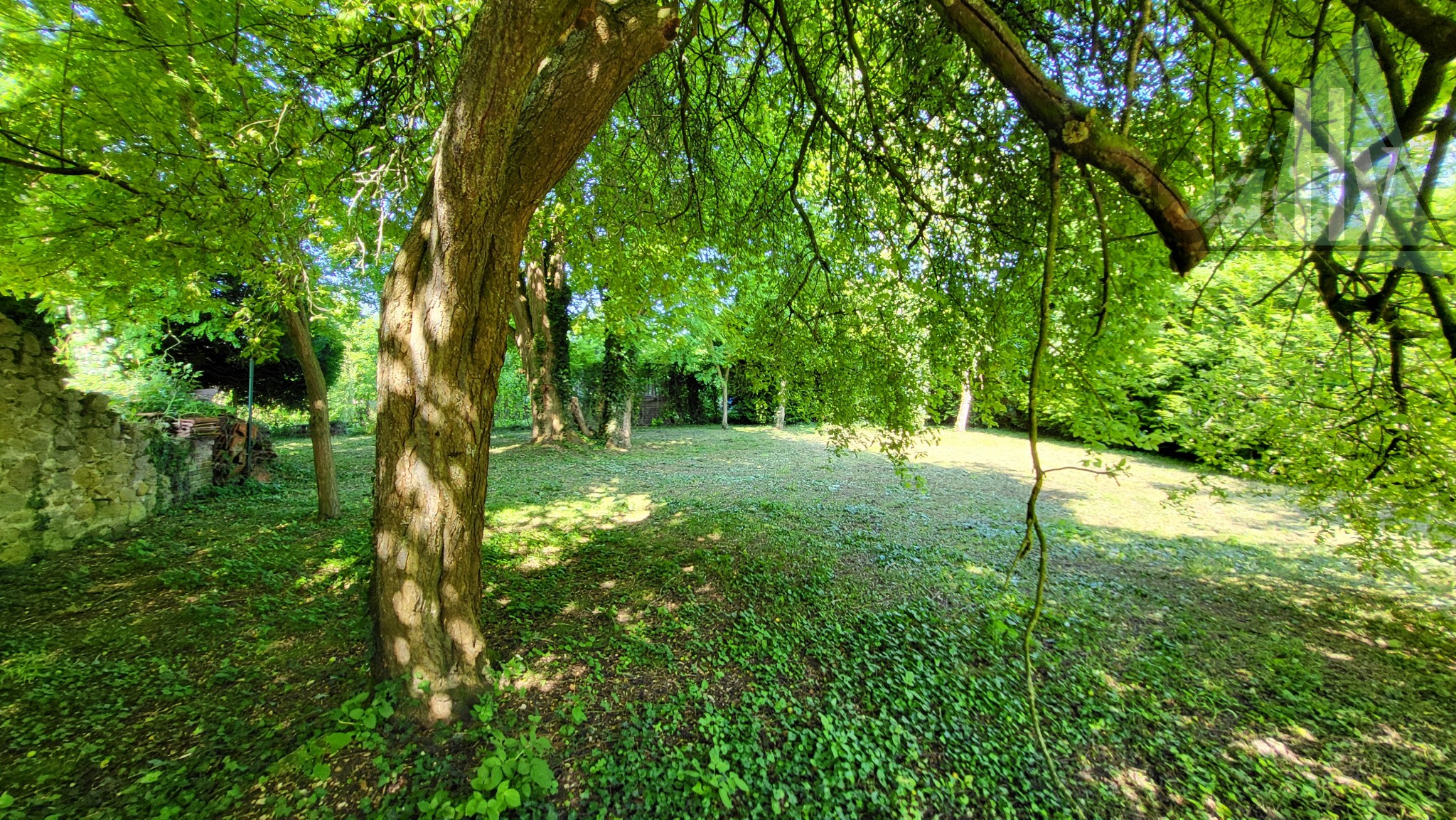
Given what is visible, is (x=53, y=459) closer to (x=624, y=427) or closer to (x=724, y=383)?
(x=624, y=427)

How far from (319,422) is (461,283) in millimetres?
4891

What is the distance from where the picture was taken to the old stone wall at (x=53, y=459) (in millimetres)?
4223

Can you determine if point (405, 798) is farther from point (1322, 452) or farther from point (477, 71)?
point (1322, 452)

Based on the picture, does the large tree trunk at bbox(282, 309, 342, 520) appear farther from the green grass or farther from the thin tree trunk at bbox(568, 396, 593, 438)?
the thin tree trunk at bbox(568, 396, 593, 438)

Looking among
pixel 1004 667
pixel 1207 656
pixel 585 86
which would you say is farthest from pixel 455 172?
pixel 1207 656

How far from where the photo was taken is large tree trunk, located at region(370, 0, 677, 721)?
2318mm

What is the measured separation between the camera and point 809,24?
458 cm

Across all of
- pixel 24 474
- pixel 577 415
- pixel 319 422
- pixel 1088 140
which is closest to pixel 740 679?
pixel 1088 140

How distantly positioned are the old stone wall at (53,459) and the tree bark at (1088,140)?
753cm

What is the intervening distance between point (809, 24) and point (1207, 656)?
6.49 meters

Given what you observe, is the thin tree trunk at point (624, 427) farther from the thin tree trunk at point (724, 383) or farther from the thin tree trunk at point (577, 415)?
the thin tree trunk at point (724, 383)

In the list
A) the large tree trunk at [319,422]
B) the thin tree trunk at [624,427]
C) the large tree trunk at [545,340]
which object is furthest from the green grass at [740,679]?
the thin tree trunk at [624,427]

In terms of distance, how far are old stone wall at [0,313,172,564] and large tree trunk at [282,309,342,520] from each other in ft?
5.82

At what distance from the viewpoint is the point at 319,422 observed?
18.7ft
